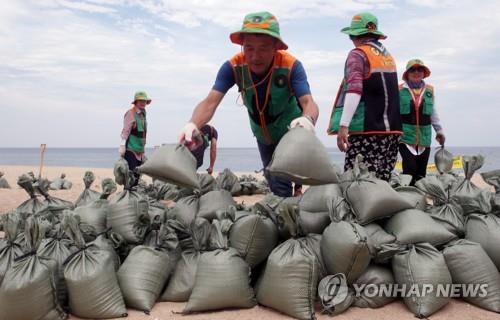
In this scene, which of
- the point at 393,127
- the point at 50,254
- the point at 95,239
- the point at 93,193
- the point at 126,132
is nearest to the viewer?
the point at 50,254

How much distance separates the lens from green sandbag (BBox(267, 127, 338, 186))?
102 inches

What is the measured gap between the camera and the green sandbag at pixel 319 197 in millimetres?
3074

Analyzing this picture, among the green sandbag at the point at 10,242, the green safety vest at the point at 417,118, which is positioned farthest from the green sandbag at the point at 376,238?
the green safety vest at the point at 417,118

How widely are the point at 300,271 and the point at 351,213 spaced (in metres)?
0.55

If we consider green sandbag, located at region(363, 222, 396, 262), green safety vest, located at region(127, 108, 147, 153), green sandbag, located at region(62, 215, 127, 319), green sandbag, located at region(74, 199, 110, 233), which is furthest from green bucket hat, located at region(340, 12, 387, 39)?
green safety vest, located at region(127, 108, 147, 153)

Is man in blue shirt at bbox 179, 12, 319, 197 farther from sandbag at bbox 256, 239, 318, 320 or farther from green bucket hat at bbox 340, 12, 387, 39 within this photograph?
sandbag at bbox 256, 239, 318, 320

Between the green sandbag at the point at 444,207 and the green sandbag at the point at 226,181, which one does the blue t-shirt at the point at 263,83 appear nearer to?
the green sandbag at the point at 226,181

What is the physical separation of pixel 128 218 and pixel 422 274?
1741mm

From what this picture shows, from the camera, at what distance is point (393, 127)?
11.6ft

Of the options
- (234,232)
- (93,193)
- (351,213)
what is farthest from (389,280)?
(93,193)

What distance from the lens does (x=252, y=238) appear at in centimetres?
280

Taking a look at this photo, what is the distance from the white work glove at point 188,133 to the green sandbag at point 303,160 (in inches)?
26.7

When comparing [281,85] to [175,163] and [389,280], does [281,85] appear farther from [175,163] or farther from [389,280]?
[389,280]

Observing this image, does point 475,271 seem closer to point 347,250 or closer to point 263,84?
point 347,250
